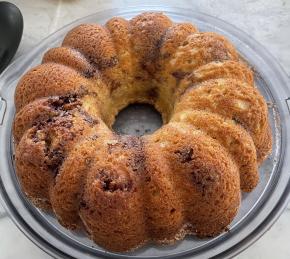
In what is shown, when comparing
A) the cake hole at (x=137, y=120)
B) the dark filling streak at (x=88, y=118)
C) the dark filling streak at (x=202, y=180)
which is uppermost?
the dark filling streak at (x=88, y=118)

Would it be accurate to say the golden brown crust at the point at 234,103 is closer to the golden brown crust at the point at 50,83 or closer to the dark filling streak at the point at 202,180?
the dark filling streak at the point at 202,180

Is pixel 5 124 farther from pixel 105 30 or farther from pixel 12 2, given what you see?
pixel 12 2

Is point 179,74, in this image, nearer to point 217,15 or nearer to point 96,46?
point 96,46

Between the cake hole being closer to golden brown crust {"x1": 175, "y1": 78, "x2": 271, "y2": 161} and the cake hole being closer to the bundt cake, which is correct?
the bundt cake

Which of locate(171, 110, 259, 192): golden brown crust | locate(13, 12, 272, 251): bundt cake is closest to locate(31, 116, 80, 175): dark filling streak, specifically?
locate(13, 12, 272, 251): bundt cake

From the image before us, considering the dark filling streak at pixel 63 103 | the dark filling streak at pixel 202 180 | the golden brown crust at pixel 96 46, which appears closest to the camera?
the dark filling streak at pixel 202 180

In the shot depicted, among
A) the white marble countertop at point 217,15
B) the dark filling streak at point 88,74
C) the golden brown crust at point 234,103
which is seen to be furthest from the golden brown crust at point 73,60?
the white marble countertop at point 217,15
